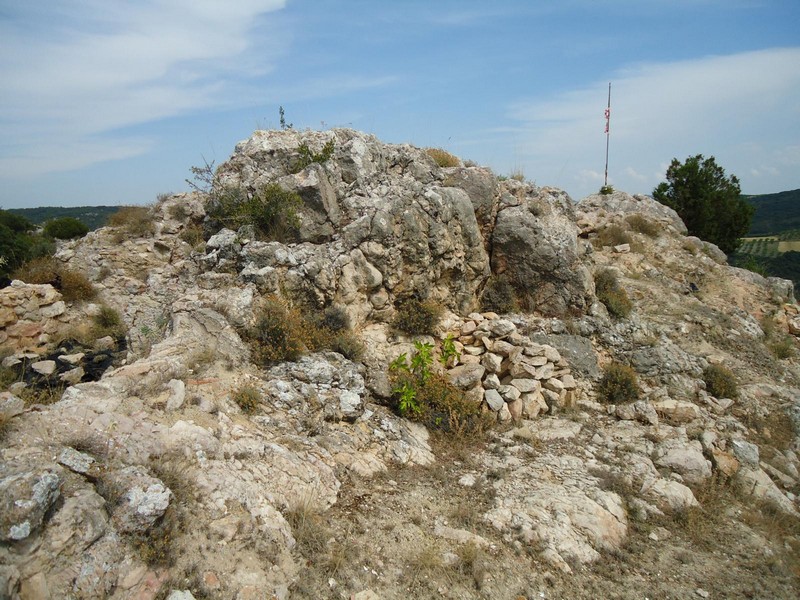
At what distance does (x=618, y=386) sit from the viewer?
33.2ft

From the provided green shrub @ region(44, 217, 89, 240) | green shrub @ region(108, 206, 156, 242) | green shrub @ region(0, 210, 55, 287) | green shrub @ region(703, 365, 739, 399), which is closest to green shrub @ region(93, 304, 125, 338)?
green shrub @ region(108, 206, 156, 242)

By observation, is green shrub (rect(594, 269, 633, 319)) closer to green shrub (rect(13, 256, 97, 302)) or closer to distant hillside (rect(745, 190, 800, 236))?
green shrub (rect(13, 256, 97, 302))

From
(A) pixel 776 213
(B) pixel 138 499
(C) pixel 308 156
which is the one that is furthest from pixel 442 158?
(A) pixel 776 213

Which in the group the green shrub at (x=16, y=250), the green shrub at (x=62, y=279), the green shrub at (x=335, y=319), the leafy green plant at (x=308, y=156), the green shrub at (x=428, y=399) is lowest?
the green shrub at (x=428, y=399)

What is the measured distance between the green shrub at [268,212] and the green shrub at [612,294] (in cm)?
863

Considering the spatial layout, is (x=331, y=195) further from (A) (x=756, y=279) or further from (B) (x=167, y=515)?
(A) (x=756, y=279)

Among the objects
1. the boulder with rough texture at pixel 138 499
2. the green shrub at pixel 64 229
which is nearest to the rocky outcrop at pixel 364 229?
the boulder with rough texture at pixel 138 499

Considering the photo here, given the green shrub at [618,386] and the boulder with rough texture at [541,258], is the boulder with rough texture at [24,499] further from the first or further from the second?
Result: the boulder with rough texture at [541,258]

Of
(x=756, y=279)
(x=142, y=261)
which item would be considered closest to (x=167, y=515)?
(x=142, y=261)

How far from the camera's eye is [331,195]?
36.8 ft

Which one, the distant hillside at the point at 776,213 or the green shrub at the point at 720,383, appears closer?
the green shrub at the point at 720,383

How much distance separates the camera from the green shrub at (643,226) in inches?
709

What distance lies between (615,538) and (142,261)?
1180 cm

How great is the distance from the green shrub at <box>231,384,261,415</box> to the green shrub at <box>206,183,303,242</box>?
4336 mm
